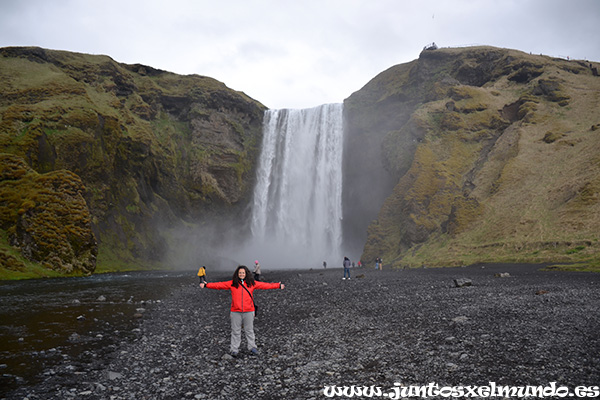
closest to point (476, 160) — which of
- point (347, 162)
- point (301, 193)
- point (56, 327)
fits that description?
point (347, 162)

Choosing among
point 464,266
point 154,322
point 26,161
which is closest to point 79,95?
point 26,161

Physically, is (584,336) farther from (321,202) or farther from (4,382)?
(321,202)

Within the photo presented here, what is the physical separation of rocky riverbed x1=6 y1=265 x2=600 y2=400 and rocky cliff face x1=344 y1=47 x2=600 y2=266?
2357 cm

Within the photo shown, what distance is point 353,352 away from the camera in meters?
8.88

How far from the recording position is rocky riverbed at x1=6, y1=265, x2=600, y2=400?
22.2 feet

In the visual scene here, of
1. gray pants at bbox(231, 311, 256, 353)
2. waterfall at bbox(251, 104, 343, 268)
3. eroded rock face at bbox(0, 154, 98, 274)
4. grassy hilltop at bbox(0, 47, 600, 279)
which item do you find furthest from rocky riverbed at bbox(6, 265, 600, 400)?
waterfall at bbox(251, 104, 343, 268)

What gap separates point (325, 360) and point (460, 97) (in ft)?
213

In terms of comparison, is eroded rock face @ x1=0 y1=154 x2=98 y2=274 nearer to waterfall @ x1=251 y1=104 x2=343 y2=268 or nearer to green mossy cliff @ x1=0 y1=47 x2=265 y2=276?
green mossy cliff @ x1=0 y1=47 x2=265 y2=276

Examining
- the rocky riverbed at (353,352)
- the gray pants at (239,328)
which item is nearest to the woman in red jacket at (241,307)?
the gray pants at (239,328)

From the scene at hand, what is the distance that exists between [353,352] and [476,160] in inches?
2010

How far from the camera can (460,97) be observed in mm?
62906

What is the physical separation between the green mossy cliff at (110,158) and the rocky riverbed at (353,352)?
2993 centimetres

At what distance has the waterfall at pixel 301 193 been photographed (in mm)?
72438

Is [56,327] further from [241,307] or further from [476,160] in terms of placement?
[476,160]
